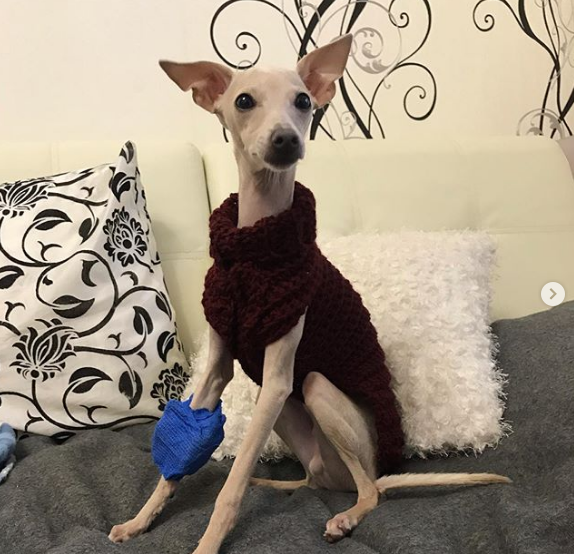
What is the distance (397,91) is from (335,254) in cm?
72

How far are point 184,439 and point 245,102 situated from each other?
461mm

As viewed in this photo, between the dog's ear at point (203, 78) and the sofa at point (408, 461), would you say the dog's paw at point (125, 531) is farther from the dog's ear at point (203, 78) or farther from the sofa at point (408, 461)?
the dog's ear at point (203, 78)

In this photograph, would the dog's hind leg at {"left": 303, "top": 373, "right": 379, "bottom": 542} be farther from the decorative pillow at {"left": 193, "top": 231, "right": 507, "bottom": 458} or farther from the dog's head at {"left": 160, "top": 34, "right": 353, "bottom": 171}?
the dog's head at {"left": 160, "top": 34, "right": 353, "bottom": 171}

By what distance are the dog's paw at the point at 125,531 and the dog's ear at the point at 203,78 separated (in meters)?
0.60

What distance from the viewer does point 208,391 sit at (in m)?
0.94

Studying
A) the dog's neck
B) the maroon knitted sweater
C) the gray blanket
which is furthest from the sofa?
the dog's neck

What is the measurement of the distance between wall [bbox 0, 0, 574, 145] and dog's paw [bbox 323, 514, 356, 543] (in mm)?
1080

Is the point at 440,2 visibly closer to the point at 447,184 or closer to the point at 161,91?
the point at 447,184

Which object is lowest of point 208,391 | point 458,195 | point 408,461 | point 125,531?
point 408,461

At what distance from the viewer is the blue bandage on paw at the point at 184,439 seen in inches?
33.4

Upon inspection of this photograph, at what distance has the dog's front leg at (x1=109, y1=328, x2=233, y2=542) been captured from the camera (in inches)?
33.6

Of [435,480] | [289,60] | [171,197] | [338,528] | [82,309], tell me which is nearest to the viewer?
[338,528]

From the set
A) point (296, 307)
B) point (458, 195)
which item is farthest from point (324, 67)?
point (458, 195)

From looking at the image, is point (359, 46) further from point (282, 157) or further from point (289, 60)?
point (282, 157)
